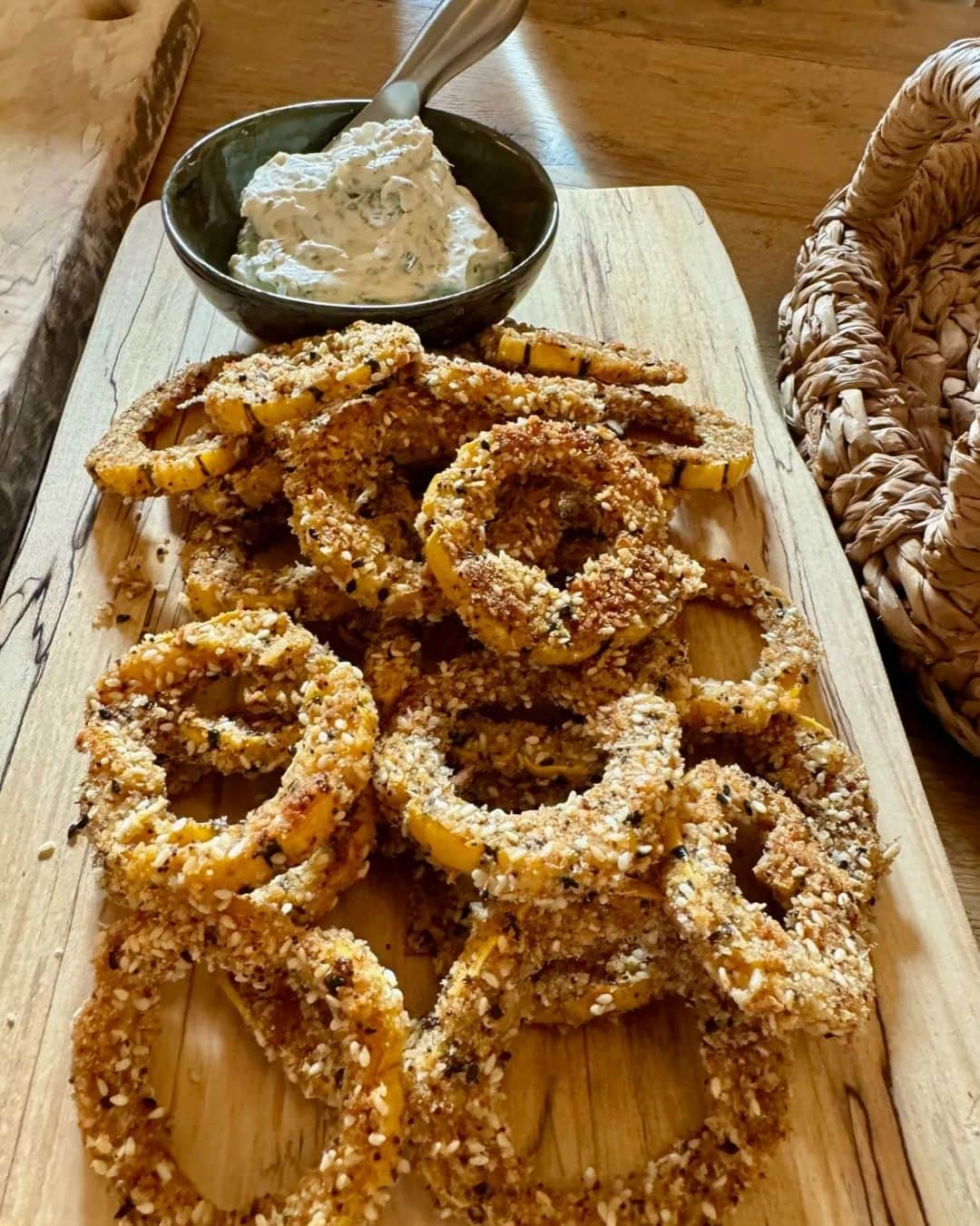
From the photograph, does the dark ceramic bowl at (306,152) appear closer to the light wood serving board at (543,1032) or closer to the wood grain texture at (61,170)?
the light wood serving board at (543,1032)

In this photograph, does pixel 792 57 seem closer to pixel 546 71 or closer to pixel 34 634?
pixel 546 71

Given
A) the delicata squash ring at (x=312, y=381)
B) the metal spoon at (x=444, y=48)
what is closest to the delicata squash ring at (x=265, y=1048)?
the delicata squash ring at (x=312, y=381)

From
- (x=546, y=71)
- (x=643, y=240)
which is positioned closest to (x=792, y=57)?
(x=546, y=71)

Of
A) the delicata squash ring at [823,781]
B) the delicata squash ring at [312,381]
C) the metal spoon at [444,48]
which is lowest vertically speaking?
the delicata squash ring at [823,781]

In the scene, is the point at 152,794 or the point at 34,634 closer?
the point at 152,794

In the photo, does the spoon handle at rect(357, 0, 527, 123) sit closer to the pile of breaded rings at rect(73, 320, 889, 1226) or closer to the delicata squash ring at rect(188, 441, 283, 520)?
the pile of breaded rings at rect(73, 320, 889, 1226)

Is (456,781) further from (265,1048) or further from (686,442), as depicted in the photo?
(686,442)
